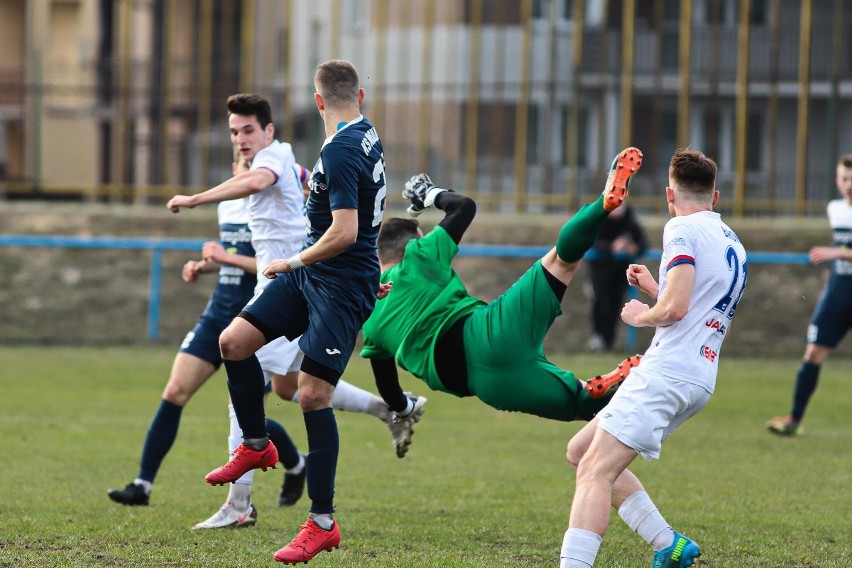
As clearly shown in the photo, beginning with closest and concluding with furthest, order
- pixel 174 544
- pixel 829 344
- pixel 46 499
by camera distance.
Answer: pixel 174 544 < pixel 46 499 < pixel 829 344

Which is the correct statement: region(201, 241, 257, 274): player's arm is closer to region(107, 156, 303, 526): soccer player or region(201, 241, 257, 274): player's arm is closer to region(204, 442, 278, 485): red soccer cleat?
region(107, 156, 303, 526): soccer player

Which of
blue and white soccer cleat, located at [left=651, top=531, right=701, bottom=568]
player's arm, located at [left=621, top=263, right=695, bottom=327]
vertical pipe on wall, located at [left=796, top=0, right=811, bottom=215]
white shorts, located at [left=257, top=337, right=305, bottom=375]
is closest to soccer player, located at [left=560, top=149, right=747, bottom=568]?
player's arm, located at [left=621, top=263, right=695, bottom=327]

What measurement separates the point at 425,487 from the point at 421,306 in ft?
8.43

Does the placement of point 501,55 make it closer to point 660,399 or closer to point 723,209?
point 723,209

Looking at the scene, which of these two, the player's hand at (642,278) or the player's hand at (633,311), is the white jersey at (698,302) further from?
the player's hand at (642,278)

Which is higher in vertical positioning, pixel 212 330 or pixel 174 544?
pixel 212 330

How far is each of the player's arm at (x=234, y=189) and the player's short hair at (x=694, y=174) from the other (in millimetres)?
2477

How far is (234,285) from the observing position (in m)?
7.84

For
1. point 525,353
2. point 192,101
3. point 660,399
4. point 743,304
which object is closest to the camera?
point 660,399

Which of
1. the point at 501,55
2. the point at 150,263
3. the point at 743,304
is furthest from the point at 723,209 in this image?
the point at 150,263

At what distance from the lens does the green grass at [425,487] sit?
644 centimetres

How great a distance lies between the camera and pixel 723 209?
19.4m

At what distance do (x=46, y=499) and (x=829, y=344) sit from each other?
21.7 feet

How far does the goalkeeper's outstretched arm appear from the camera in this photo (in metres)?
6.49
